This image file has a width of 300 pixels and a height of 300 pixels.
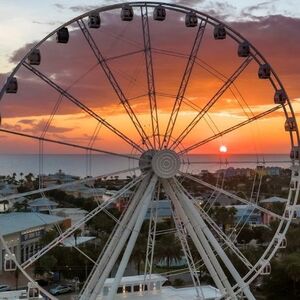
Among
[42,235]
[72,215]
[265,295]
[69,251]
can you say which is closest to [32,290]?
[265,295]

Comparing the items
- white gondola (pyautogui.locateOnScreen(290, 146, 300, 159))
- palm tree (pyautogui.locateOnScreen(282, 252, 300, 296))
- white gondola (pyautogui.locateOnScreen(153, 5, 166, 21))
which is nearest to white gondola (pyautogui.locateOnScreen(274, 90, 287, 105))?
white gondola (pyautogui.locateOnScreen(290, 146, 300, 159))

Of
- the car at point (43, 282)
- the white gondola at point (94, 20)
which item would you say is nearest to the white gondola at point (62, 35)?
the white gondola at point (94, 20)

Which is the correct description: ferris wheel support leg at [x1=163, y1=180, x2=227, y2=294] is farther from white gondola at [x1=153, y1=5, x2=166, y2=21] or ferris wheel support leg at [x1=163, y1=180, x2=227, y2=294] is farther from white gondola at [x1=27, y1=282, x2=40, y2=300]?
white gondola at [x1=153, y1=5, x2=166, y2=21]

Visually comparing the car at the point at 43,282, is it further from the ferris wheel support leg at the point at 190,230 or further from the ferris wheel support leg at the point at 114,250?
the ferris wheel support leg at the point at 190,230

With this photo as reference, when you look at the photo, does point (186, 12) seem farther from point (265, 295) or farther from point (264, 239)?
point (264, 239)

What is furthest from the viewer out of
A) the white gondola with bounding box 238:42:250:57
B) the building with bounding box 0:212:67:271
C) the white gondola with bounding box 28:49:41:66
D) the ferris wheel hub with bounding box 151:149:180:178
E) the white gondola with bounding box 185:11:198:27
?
the building with bounding box 0:212:67:271

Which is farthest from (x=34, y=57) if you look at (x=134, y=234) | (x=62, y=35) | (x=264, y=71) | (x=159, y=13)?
(x=264, y=71)
